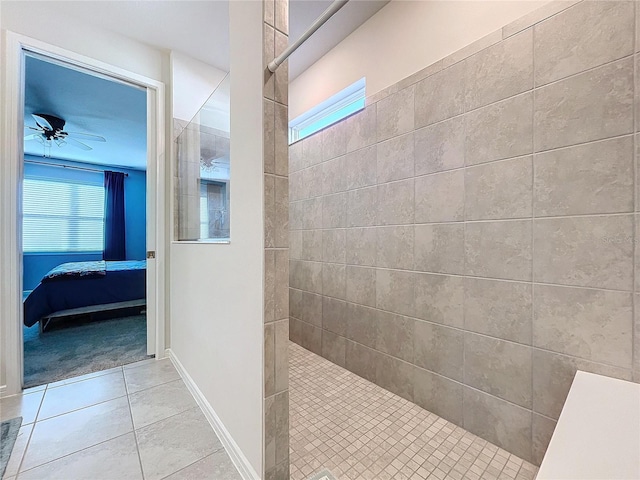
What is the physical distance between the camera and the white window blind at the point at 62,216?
478 cm

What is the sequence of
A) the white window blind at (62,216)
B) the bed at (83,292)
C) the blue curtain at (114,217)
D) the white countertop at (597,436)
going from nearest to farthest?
the white countertop at (597,436)
the bed at (83,292)
the white window blind at (62,216)
the blue curtain at (114,217)

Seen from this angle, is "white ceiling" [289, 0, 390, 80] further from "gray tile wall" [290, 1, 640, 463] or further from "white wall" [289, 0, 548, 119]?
"gray tile wall" [290, 1, 640, 463]

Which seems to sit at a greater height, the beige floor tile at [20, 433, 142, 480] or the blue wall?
the blue wall

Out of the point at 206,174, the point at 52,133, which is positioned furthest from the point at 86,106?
the point at 206,174

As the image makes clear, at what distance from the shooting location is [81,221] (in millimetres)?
5238

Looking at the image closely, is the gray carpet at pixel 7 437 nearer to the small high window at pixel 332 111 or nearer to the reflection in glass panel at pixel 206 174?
the reflection in glass panel at pixel 206 174

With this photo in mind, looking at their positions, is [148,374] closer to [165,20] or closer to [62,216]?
[165,20]

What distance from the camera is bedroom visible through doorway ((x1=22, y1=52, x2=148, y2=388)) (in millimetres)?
2443

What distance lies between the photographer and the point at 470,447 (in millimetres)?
1297

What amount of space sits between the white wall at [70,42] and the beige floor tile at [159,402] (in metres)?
0.91

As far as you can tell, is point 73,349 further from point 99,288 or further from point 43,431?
point 43,431

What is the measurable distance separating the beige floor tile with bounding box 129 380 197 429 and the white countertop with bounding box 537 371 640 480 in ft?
5.80

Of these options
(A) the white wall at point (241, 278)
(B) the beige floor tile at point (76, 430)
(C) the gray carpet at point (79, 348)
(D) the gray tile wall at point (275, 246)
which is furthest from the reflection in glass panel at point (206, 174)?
(C) the gray carpet at point (79, 348)

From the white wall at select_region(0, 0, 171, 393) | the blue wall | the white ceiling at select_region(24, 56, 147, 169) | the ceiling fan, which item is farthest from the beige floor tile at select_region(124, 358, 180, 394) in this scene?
the blue wall
